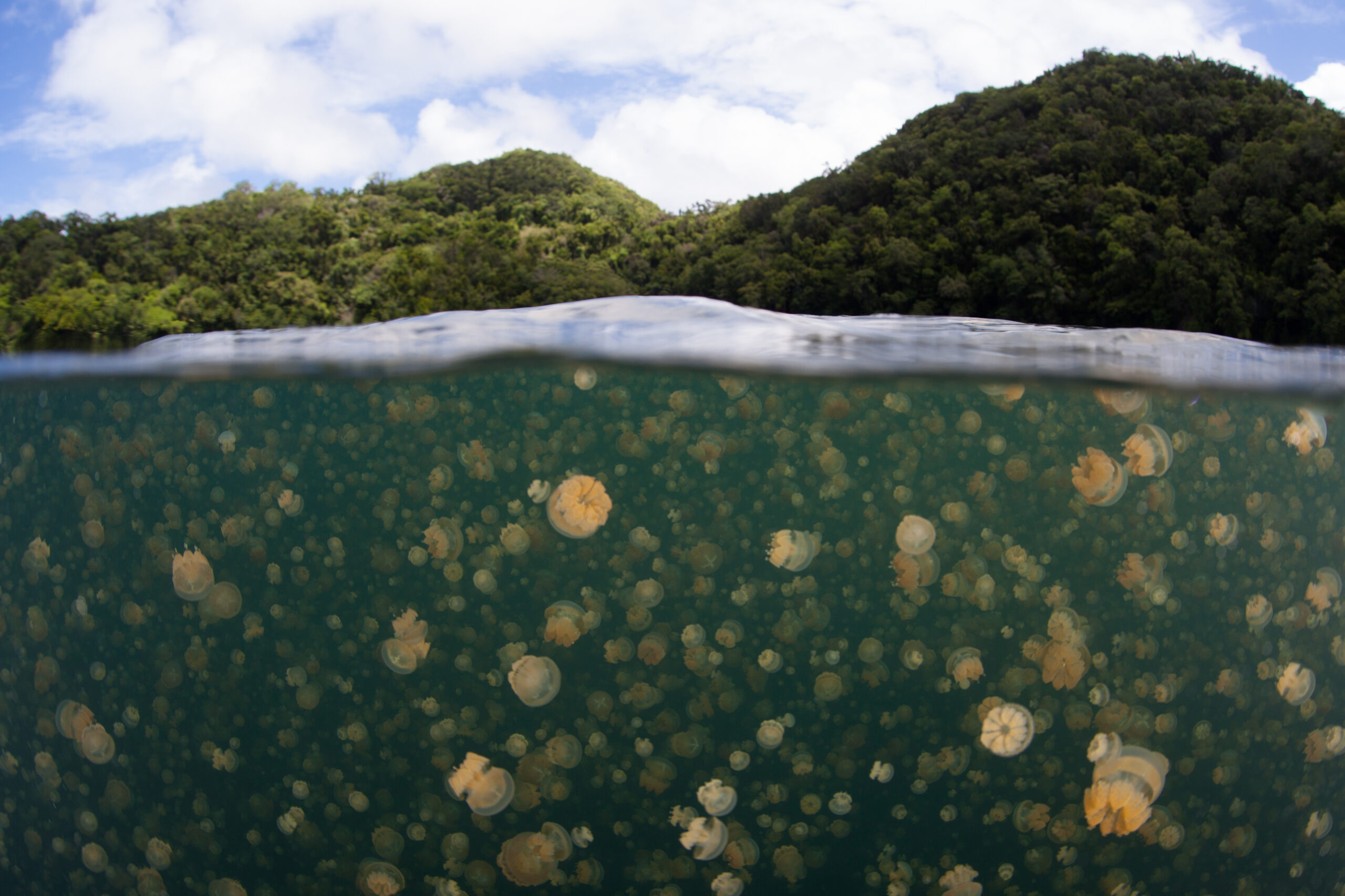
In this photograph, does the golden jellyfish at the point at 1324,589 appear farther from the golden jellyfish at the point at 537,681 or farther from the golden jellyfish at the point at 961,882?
the golden jellyfish at the point at 537,681

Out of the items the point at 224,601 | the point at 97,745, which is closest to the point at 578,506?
the point at 224,601

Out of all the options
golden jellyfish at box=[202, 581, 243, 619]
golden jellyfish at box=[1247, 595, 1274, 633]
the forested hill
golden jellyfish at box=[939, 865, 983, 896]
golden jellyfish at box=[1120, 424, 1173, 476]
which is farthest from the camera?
the forested hill

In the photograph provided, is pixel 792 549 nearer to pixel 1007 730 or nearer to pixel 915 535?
pixel 915 535

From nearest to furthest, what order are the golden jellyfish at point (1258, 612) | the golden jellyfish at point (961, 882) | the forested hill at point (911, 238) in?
the golden jellyfish at point (961, 882) → the golden jellyfish at point (1258, 612) → the forested hill at point (911, 238)

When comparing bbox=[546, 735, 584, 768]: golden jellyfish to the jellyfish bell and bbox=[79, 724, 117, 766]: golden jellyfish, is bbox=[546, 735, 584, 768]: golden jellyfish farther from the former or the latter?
bbox=[79, 724, 117, 766]: golden jellyfish

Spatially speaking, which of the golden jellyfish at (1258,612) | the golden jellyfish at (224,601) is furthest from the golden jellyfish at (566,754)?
the golden jellyfish at (1258,612)

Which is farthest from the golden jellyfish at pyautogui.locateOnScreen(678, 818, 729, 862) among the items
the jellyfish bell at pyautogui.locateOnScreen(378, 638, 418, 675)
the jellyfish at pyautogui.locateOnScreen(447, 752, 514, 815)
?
the jellyfish bell at pyautogui.locateOnScreen(378, 638, 418, 675)

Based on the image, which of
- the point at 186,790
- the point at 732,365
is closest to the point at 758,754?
the point at 732,365
